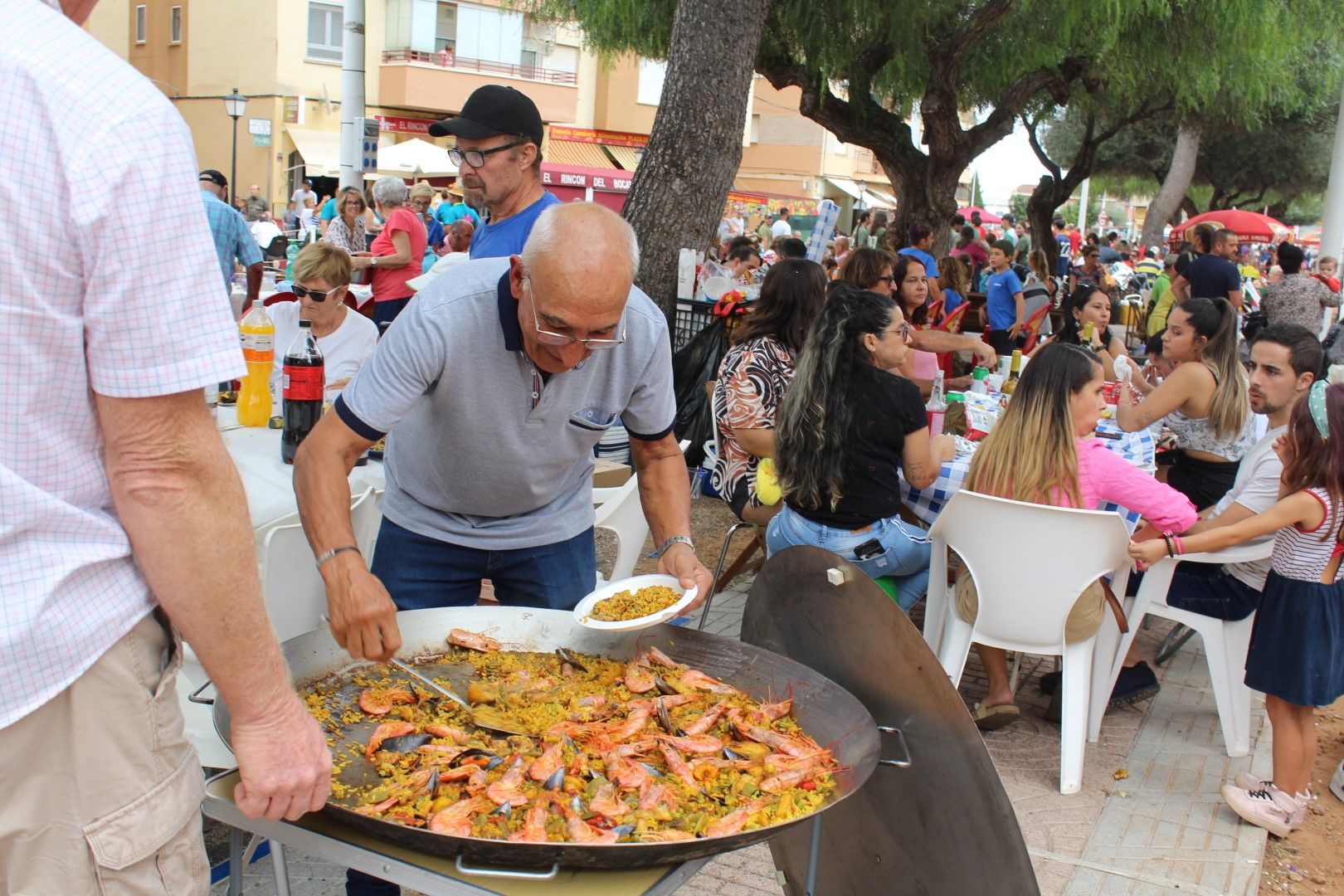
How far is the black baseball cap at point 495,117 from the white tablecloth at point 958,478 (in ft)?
7.33

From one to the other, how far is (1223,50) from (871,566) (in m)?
11.7

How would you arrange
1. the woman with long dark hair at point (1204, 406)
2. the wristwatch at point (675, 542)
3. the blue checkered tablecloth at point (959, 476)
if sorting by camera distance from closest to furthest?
the wristwatch at point (675, 542), the blue checkered tablecloth at point (959, 476), the woman with long dark hair at point (1204, 406)

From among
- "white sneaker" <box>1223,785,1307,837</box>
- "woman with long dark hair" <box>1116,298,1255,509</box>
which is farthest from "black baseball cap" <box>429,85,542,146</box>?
"white sneaker" <box>1223,785,1307,837</box>

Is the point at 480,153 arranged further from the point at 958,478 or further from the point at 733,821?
the point at 733,821

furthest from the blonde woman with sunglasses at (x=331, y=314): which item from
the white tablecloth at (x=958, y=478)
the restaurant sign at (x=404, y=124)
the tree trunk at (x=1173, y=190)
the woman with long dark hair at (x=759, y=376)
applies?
the restaurant sign at (x=404, y=124)

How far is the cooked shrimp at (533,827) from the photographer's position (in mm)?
1797

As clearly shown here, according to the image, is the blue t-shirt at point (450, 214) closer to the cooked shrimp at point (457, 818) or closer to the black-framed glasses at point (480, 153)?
the black-framed glasses at point (480, 153)

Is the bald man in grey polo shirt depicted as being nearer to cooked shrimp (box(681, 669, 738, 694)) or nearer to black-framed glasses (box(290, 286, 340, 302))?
cooked shrimp (box(681, 669, 738, 694))

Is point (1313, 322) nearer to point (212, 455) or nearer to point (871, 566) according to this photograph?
point (871, 566)

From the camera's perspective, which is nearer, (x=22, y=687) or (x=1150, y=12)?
(x=22, y=687)

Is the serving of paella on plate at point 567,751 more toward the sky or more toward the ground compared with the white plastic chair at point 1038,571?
more toward the sky

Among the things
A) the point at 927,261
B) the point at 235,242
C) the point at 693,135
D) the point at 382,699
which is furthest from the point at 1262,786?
the point at 235,242

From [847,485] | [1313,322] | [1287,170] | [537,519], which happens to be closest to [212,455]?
[537,519]

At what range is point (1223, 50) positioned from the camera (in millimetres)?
13578
